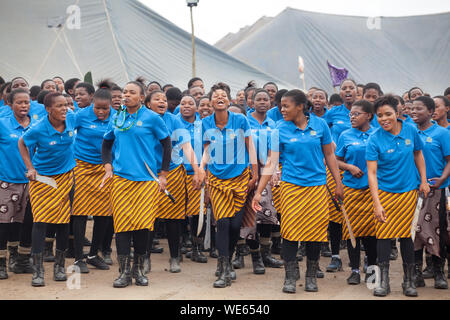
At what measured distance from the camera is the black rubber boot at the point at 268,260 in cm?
645

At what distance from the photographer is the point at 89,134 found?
A: 6.21m

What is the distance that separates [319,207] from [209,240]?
173 cm

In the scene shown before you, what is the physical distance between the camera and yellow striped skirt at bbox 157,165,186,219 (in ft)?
20.9

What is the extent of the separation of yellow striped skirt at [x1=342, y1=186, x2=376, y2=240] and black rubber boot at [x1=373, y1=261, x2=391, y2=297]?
455mm

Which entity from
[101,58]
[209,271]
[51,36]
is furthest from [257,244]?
[51,36]

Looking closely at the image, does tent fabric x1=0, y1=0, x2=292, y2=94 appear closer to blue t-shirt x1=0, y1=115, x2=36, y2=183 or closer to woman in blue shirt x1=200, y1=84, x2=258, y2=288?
blue t-shirt x1=0, y1=115, x2=36, y2=183

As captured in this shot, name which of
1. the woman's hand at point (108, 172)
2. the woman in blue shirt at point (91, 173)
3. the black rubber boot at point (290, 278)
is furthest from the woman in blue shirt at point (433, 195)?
the woman in blue shirt at point (91, 173)

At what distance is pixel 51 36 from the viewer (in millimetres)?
18391

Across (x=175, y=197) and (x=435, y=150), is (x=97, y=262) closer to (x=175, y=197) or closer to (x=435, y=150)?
(x=175, y=197)

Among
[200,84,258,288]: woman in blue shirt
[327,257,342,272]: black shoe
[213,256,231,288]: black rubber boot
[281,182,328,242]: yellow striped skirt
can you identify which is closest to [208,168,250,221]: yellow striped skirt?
[200,84,258,288]: woman in blue shirt

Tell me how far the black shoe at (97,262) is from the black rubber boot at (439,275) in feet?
10.8

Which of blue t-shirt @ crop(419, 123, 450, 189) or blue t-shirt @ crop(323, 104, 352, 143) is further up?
blue t-shirt @ crop(323, 104, 352, 143)

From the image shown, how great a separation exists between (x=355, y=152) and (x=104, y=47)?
14.0m

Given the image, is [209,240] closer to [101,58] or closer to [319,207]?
[319,207]
